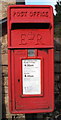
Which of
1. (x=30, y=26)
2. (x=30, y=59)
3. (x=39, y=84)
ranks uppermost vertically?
(x=30, y=26)

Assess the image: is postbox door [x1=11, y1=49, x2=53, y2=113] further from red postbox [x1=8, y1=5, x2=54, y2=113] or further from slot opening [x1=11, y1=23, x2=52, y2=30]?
slot opening [x1=11, y1=23, x2=52, y2=30]

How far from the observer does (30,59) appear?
3344 mm

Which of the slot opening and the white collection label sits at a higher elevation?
the slot opening

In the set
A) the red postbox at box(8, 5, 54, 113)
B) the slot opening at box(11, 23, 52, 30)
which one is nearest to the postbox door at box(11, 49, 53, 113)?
the red postbox at box(8, 5, 54, 113)

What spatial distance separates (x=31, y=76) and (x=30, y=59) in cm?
25

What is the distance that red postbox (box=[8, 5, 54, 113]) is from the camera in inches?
131

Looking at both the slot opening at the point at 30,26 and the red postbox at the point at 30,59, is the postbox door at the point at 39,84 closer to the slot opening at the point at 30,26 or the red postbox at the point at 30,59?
the red postbox at the point at 30,59

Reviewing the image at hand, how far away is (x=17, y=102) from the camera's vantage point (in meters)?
3.38

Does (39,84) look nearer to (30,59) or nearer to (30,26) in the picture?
(30,59)

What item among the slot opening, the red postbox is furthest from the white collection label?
the slot opening

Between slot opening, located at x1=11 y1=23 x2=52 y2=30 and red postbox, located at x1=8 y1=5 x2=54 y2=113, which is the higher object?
slot opening, located at x1=11 y1=23 x2=52 y2=30

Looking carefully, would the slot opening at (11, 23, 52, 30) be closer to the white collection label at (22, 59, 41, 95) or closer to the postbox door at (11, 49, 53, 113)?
the postbox door at (11, 49, 53, 113)

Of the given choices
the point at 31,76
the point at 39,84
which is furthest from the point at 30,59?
the point at 39,84

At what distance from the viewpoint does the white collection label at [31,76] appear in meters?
3.34
